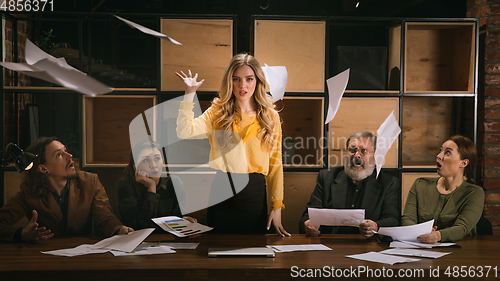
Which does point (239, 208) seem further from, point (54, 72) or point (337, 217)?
point (54, 72)

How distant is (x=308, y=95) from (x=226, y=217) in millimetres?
1108

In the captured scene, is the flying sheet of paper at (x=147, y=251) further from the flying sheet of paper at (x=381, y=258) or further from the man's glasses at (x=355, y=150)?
the man's glasses at (x=355, y=150)

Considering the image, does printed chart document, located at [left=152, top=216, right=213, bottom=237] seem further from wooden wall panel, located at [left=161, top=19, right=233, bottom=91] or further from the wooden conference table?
wooden wall panel, located at [left=161, top=19, right=233, bottom=91]

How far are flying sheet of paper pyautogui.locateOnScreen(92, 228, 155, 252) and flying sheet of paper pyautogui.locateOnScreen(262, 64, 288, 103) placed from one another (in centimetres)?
135

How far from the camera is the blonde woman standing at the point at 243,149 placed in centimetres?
208

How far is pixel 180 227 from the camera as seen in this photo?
178 cm

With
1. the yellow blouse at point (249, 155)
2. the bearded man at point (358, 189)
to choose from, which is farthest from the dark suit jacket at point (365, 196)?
the yellow blouse at point (249, 155)

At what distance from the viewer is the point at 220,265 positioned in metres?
1.32

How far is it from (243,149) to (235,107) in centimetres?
27

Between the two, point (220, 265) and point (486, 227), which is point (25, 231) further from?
point (486, 227)

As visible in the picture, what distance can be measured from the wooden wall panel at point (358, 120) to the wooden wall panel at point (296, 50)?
268 millimetres

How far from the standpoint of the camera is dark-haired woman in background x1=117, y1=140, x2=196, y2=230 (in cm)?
222
